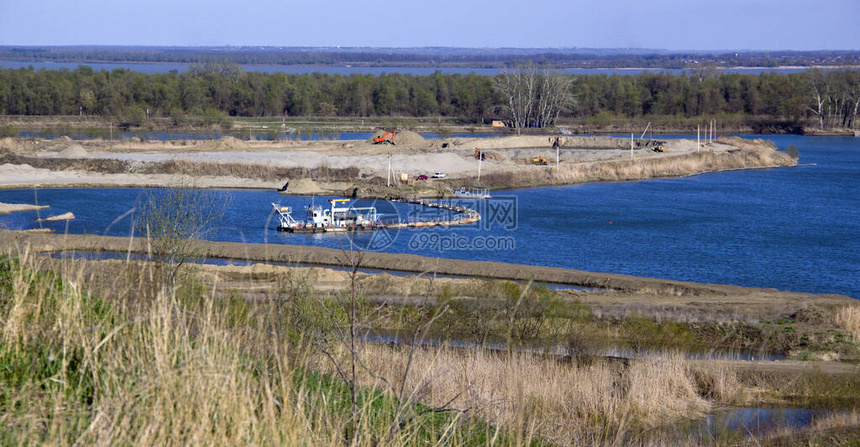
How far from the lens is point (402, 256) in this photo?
28.8m

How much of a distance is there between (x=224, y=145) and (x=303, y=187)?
53.6 feet

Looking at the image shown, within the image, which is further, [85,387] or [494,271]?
[494,271]

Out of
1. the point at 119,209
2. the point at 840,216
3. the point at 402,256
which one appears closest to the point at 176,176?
the point at 119,209

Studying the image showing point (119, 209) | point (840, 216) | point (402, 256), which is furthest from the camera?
point (840, 216)

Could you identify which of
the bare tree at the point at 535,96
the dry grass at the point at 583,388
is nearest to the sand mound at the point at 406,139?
the bare tree at the point at 535,96

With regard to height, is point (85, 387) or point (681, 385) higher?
point (85, 387)

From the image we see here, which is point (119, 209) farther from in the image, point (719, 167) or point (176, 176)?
point (719, 167)

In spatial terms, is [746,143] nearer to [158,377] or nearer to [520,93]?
[520,93]

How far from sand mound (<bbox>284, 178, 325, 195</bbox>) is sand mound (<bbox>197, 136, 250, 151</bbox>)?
556 inches

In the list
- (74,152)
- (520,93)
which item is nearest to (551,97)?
(520,93)

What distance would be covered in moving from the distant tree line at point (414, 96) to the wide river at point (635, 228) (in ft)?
139

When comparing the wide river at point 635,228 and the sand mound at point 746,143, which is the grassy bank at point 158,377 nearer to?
the wide river at point 635,228

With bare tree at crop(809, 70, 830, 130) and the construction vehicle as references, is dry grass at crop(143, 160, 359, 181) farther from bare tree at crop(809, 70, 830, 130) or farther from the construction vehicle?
bare tree at crop(809, 70, 830, 130)

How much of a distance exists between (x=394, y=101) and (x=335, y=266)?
71.5 meters
